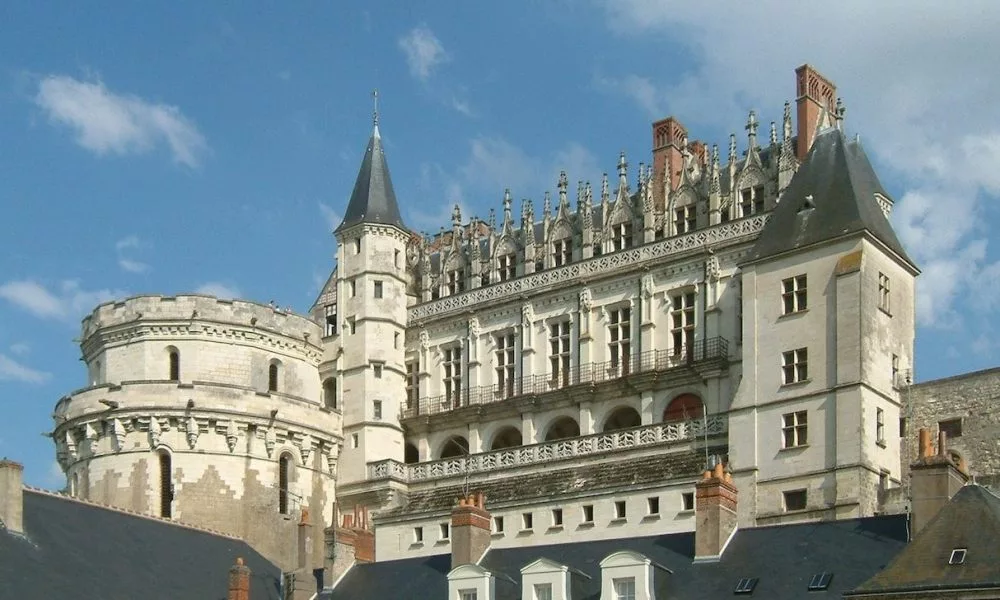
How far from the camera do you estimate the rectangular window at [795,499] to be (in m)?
44.2

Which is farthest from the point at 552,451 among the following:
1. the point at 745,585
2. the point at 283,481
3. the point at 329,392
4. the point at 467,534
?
the point at 745,585

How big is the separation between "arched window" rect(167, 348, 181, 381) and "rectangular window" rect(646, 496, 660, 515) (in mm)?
14751

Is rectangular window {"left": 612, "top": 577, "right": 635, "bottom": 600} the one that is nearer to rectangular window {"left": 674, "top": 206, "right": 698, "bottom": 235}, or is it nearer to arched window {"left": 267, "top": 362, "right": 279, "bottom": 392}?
rectangular window {"left": 674, "top": 206, "right": 698, "bottom": 235}

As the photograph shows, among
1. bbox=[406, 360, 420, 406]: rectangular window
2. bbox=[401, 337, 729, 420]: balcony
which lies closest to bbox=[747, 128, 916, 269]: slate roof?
bbox=[401, 337, 729, 420]: balcony

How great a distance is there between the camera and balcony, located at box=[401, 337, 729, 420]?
4969 cm

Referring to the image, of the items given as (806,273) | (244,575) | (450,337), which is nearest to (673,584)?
(244,575)

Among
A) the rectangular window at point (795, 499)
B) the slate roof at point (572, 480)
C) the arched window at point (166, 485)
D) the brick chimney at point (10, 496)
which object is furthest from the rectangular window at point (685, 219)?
the brick chimney at point (10, 496)

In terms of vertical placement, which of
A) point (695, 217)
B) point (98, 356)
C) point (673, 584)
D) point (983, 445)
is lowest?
point (673, 584)

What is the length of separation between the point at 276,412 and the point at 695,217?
13.4 m

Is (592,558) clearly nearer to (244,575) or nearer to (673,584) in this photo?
(673,584)

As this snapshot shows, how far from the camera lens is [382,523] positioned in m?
52.1

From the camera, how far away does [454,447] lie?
56625 mm

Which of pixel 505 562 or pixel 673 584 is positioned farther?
pixel 505 562

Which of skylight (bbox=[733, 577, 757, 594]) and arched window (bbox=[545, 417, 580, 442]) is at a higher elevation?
arched window (bbox=[545, 417, 580, 442])
